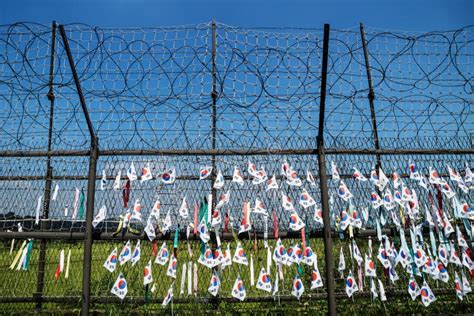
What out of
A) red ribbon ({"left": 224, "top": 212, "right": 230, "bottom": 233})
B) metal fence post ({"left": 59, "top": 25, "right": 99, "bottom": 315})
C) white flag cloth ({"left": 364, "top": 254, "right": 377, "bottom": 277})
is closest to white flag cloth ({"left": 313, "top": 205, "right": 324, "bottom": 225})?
white flag cloth ({"left": 364, "top": 254, "right": 377, "bottom": 277})

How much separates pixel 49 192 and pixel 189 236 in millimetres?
2261

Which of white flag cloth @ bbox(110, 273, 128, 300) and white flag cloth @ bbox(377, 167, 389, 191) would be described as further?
white flag cloth @ bbox(377, 167, 389, 191)

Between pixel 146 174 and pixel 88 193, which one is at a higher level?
pixel 146 174

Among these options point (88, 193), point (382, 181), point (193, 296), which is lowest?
point (193, 296)

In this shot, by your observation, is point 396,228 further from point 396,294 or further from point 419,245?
point 396,294

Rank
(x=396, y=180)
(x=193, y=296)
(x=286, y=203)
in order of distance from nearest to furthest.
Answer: (x=286, y=203) → (x=396, y=180) → (x=193, y=296)

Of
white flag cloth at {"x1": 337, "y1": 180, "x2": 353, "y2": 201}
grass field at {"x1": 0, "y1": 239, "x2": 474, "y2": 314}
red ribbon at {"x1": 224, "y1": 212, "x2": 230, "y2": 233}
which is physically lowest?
grass field at {"x1": 0, "y1": 239, "x2": 474, "y2": 314}

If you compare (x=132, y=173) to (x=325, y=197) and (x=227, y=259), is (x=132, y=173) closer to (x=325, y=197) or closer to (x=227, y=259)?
(x=227, y=259)

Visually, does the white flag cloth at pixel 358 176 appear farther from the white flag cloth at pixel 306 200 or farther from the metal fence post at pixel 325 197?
the white flag cloth at pixel 306 200

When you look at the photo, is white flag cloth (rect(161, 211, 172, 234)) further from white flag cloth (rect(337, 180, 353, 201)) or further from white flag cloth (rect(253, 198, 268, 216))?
white flag cloth (rect(337, 180, 353, 201))

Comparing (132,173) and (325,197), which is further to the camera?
(132,173)

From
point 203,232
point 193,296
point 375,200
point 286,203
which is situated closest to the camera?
point 203,232

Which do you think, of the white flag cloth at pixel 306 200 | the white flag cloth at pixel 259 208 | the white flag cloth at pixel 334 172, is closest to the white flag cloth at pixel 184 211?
the white flag cloth at pixel 259 208

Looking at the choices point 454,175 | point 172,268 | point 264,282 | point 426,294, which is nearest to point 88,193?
point 172,268
